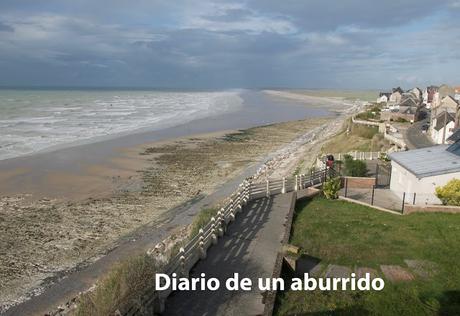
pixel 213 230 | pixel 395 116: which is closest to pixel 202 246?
pixel 213 230

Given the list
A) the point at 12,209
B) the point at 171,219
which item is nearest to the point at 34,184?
the point at 12,209

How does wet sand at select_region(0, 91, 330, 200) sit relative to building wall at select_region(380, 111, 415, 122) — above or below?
below

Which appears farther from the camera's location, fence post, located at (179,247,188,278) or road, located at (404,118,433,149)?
road, located at (404,118,433,149)

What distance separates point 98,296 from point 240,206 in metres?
7.92

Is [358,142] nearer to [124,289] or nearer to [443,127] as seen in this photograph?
[443,127]

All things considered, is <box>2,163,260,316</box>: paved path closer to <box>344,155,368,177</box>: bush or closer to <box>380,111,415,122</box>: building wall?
<box>344,155,368,177</box>: bush

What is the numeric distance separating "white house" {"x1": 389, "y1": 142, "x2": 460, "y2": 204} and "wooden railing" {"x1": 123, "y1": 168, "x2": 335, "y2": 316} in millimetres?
3497

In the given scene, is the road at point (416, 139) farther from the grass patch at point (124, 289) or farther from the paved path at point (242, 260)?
the grass patch at point (124, 289)

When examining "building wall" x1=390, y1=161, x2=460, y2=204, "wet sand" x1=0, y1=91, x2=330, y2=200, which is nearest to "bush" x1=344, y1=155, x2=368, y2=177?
"building wall" x1=390, y1=161, x2=460, y2=204

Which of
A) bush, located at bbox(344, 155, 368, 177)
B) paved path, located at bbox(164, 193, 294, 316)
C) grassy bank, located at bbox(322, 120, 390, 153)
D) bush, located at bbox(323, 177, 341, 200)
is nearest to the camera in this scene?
paved path, located at bbox(164, 193, 294, 316)

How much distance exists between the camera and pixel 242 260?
12094 mm

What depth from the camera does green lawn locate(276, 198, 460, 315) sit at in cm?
966

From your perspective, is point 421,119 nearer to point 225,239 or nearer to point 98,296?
point 225,239

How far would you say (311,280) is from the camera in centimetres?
1096
